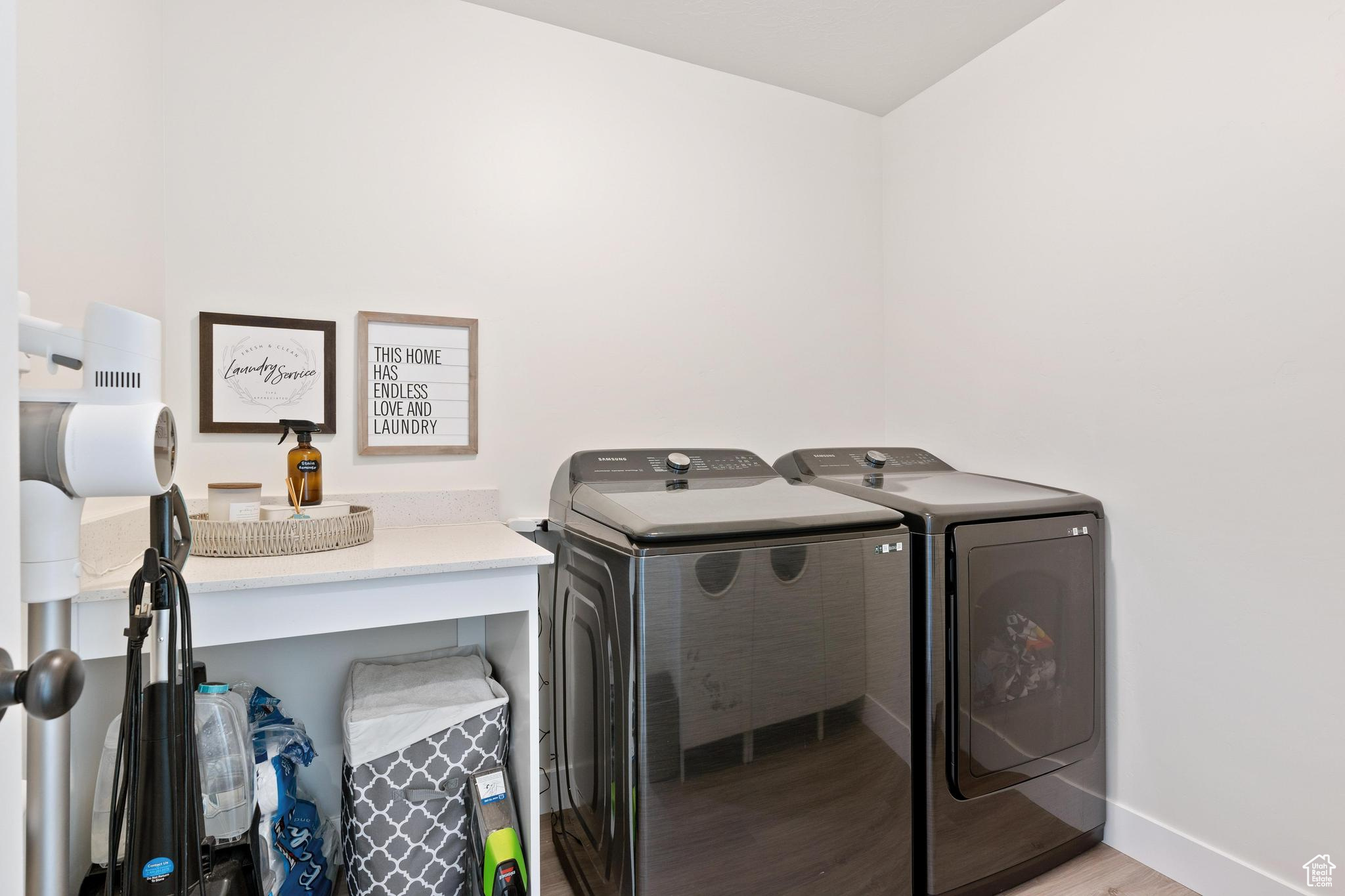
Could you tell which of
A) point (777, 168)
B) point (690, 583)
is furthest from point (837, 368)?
point (690, 583)

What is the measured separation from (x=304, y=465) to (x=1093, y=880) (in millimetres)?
2343

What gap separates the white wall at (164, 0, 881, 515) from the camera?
1.78 meters

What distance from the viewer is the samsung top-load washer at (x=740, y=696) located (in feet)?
4.58

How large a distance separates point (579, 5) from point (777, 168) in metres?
0.90

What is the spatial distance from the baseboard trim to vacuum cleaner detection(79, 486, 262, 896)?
2241 millimetres

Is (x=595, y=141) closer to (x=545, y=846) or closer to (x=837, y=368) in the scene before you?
(x=837, y=368)

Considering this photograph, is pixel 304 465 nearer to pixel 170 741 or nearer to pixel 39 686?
pixel 170 741

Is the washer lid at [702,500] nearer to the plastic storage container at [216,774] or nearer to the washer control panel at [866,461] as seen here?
the washer control panel at [866,461]

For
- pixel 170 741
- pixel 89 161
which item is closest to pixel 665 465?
pixel 170 741

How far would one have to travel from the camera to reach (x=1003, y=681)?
1.75 metres

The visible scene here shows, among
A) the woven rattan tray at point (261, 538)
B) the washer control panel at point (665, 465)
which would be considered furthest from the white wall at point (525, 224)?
the woven rattan tray at point (261, 538)

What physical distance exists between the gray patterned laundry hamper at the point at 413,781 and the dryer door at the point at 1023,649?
1.16 metres

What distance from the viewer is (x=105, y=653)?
3.92ft

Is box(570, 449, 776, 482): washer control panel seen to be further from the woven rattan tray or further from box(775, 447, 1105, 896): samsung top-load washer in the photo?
the woven rattan tray
